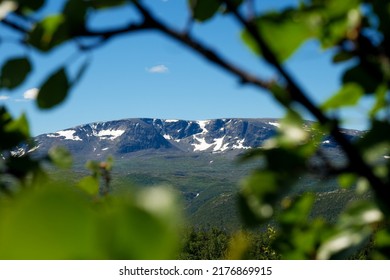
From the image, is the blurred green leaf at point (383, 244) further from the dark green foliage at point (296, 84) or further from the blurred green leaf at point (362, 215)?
the blurred green leaf at point (362, 215)

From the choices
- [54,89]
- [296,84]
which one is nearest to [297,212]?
[296,84]

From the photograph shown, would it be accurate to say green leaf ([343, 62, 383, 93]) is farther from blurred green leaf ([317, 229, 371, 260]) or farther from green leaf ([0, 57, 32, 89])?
green leaf ([0, 57, 32, 89])

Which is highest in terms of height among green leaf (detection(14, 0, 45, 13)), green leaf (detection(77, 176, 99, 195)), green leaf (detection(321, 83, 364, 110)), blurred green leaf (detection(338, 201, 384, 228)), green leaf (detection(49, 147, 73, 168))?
green leaf (detection(14, 0, 45, 13))

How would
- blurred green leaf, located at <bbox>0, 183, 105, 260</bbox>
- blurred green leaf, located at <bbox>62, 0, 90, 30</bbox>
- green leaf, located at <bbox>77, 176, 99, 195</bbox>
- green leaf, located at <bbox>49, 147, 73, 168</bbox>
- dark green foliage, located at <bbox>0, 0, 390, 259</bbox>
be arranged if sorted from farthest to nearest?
green leaf, located at <bbox>77, 176, 99, 195</bbox> < green leaf, located at <bbox>49, 147, 73, 168</bbox> < blurred green leaf, located at <bbox>62, 0, 90, 30</bbox> < dark green foliage, located at <bbox>0, 0, 390, 259</bbox> < blurred green leaf, located at <bbox>0, 183, 105, 260</bbox>

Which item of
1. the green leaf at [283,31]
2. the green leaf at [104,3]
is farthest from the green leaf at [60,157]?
the green leaf at [283,31]

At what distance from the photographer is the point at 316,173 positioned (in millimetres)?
1069

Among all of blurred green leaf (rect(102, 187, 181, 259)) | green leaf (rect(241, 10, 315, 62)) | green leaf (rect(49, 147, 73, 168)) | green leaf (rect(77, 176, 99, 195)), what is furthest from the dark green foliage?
green leaf (rect(77, 176, 99, 195))

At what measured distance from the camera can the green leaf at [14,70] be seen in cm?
129

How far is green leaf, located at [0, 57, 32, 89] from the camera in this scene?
129cm

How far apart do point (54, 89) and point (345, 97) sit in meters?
0.75

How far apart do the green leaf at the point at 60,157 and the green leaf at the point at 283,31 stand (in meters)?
0.91

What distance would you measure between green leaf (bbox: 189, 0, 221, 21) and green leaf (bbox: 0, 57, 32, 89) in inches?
19.2
